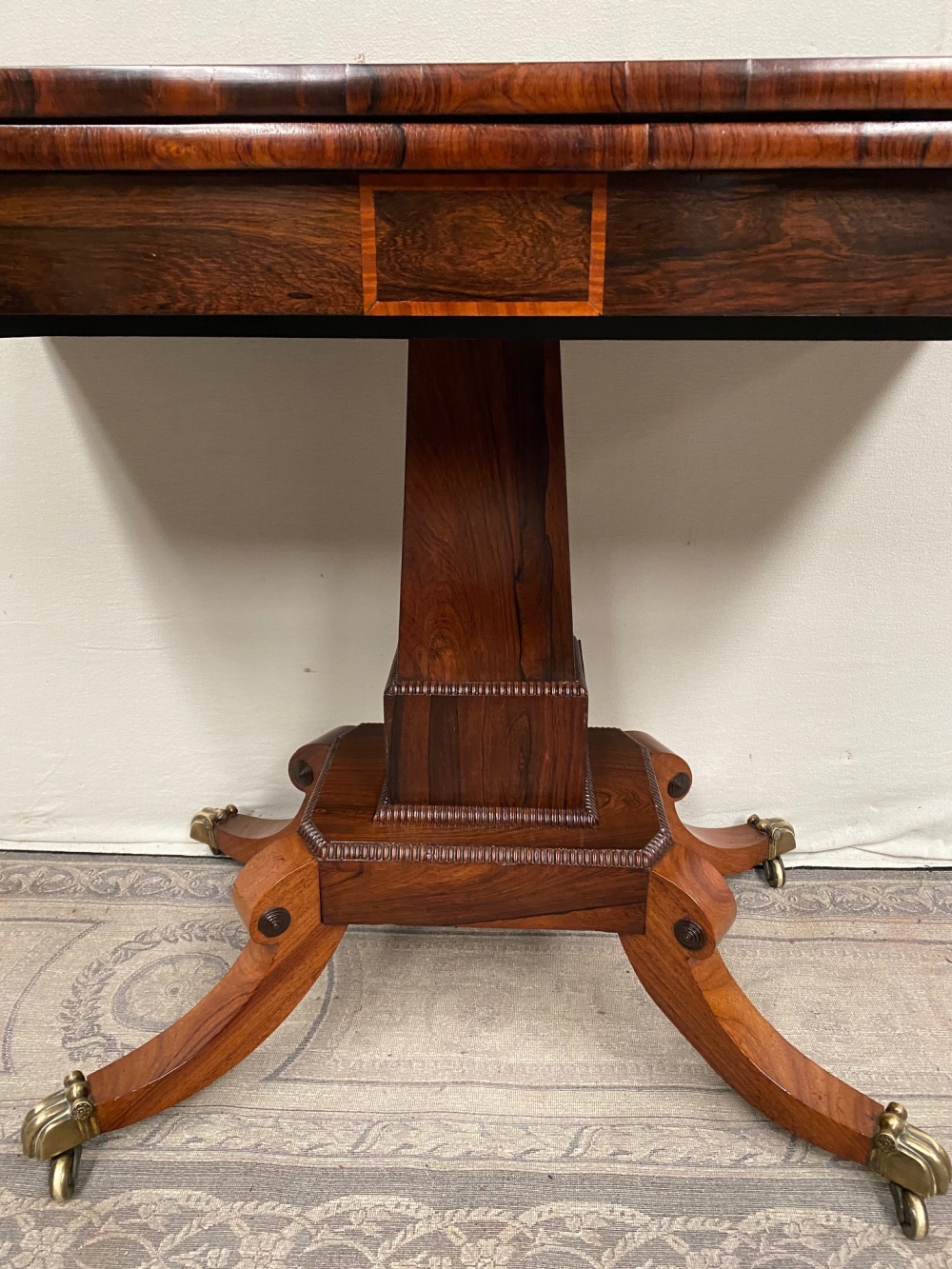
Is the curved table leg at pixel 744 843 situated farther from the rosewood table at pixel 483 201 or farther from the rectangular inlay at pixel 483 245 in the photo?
the rectangular inlay at pixel 483 245

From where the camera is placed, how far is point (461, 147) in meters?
0.52

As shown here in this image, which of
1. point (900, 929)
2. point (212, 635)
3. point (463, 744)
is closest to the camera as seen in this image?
point (463, 744)

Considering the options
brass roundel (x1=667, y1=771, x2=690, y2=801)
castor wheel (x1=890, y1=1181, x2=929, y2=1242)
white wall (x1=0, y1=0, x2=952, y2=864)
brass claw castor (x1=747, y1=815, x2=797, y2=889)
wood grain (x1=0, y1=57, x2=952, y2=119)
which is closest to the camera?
wood grain (x1=0, y1=57, x2=952, y2=119)

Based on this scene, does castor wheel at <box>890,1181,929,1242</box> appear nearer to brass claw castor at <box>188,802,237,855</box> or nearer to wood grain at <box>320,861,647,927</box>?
wood grain at <box>320,861,647,927</box>

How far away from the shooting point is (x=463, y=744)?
32.2 inches

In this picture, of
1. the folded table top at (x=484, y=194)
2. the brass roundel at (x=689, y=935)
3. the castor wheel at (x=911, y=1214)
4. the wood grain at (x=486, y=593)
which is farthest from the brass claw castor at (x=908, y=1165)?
the folded table top at (x=484, y=194)

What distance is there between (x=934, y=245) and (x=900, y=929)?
81cm

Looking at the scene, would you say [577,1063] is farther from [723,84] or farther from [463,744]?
[723,84]

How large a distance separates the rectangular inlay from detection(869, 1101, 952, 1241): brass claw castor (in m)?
0.66

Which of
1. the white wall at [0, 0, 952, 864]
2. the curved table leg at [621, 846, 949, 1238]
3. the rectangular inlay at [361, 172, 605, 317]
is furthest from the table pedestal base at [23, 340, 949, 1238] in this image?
the white wall at [0, 0, 952, 864]

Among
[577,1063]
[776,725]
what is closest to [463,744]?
[577,1063]

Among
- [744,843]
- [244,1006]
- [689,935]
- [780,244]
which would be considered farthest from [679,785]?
[780,244]

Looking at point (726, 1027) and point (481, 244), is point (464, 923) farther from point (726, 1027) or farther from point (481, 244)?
point (481, 244)

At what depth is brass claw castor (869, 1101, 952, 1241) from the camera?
73 cm
